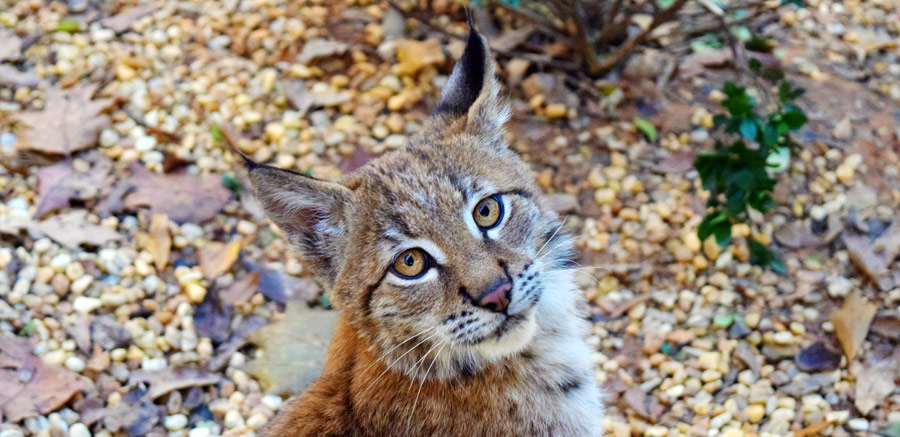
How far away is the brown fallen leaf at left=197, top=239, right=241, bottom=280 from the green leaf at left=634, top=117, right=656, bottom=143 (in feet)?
10.7

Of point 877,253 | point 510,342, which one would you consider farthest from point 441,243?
point 877,253

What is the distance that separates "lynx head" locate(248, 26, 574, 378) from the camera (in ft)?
13.0

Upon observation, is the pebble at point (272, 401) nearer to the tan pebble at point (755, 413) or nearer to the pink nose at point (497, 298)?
the pink nose at point (497, 298)

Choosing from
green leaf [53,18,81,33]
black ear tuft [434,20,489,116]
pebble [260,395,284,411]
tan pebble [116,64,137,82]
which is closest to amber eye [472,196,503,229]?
black ear tuft [434,20,489,116]

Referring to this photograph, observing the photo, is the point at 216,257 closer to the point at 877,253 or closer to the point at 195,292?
the point at 195,292

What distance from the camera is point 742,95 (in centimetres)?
541

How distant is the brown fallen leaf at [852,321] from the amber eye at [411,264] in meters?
2.99

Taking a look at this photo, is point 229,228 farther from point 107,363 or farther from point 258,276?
point 107,363

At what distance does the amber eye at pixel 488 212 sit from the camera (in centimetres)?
417

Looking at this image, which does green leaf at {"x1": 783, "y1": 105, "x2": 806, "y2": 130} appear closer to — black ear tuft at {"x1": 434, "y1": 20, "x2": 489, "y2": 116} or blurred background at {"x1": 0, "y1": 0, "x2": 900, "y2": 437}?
blurred background at {"x1": 0, "y1": 0, "x2": 900, "y2": 437}

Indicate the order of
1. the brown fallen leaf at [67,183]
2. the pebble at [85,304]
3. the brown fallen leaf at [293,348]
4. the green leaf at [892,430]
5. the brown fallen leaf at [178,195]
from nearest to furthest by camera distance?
the green leaf at [892,430], the brown fallen leaf at [293,348], the pebble at [85,304], the brown fallen leaf at [67,183], the brown fallen leaf at [178,195]

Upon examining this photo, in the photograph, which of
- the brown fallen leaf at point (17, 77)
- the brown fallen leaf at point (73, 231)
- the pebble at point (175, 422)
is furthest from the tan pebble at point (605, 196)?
the brown fallen leaf at point (17, 77)

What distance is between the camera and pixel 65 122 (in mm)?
6883

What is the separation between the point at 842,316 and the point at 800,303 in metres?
0.32
